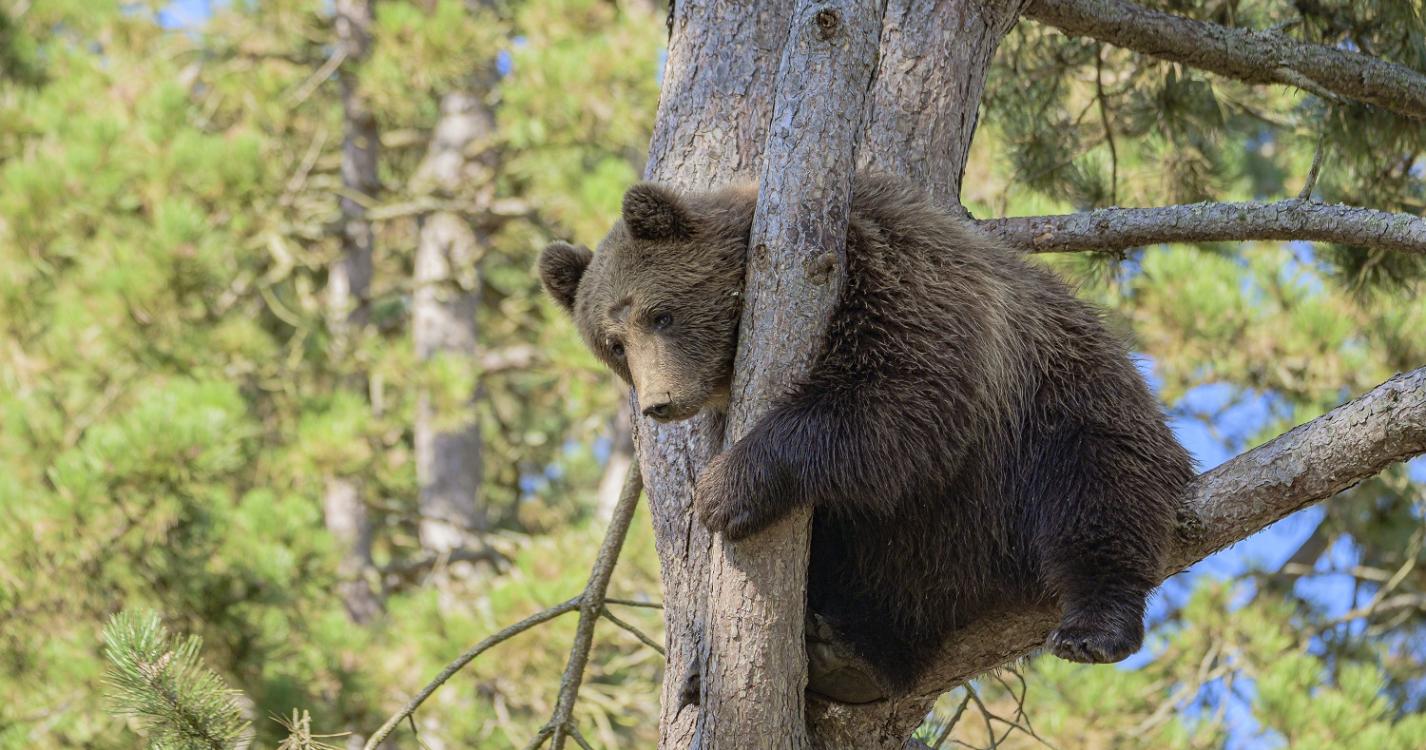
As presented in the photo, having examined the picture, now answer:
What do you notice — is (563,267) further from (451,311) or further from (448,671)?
(451,311)

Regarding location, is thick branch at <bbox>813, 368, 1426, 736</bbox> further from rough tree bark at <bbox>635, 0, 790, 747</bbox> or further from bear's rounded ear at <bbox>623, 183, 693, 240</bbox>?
bear's rounded ear at <bbox>623, 183, 693, 240</bbox>

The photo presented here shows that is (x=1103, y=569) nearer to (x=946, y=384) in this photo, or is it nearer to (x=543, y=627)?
(x=946, y=384)

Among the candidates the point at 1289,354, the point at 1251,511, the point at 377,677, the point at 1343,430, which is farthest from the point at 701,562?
the point at 1289,354

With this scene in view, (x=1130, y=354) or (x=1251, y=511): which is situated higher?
(x=1130, y=354)

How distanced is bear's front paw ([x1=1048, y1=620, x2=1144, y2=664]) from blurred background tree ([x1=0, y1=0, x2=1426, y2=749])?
4.16 feet

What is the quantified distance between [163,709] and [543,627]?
5.15 m

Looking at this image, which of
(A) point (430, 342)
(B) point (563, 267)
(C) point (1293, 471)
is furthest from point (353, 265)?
(C) point (1293, 471)

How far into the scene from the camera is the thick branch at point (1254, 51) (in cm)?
444

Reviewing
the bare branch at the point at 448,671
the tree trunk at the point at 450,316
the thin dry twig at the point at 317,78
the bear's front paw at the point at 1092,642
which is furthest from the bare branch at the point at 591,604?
the tree trunk at the point at 450,316

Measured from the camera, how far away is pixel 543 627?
29.3ft

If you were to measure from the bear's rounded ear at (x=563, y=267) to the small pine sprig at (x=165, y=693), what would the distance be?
1.66 meters

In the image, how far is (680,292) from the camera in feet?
13.2

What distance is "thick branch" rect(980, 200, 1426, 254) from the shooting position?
3820mm

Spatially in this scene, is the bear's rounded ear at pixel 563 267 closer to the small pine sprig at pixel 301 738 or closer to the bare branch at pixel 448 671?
the bare branch at pixel 448 671
